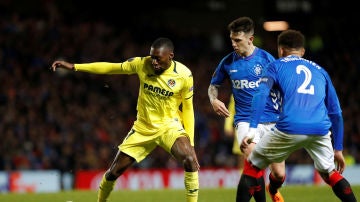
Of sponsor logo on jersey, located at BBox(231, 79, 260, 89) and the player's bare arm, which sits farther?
sponsor logo on jersey, located at BBox(231, 79, 260, 89)

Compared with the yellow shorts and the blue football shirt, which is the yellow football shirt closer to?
the yellow shorts

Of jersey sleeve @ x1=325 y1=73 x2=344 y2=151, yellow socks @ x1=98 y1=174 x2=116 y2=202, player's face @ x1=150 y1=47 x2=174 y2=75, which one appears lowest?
yellow socks @ x1=98 y1=174 x2=116 y2=202

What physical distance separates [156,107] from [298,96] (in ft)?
8.37

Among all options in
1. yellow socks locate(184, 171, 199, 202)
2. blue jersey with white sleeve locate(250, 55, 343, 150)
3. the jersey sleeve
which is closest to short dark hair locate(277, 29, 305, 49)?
blue jersey with white sleeve locate(250, 55, 343, 150)

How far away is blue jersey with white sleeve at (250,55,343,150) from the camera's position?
732cm

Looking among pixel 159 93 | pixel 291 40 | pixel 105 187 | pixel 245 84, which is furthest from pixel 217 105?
pixel 105 187

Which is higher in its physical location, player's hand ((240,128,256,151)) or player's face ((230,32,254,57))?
player's face ((230,32,254,57))

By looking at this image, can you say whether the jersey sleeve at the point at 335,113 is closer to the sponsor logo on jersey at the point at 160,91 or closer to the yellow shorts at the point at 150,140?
the yellow shorts at the point at 150,140

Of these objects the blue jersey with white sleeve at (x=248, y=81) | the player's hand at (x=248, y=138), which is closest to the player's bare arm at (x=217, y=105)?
the blue jersey with white sleeve at (x=248, y=81)

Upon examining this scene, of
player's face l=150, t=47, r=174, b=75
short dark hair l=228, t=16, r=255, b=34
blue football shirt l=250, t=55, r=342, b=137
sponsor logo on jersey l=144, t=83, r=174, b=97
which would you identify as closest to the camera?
blue football shirt l=250, t=55, r=342, b=137

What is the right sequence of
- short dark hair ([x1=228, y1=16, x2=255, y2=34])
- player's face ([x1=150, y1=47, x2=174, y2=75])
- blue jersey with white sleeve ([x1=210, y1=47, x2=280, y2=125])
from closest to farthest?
short dark hair ([x1=228, y1=16, x2=255, y2=34]), player's face ([x1=150, y1=47, x2=174, y2=75]), blue jersey with white sleeve ([x1=210, y1=47, x2=280, y2=125])

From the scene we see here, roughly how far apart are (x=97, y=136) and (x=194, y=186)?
12.1 metres

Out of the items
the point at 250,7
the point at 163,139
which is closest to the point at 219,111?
the point at 163,139

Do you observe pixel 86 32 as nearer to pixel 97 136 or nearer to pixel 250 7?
pixel 97 136
